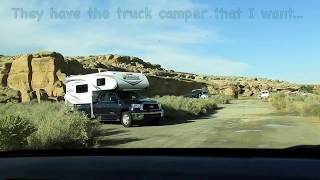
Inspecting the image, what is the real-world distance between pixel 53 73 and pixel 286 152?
63700 mm

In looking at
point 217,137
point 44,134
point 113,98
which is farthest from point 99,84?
point 44,134

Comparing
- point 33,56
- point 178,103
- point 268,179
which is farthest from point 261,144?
point 33,56

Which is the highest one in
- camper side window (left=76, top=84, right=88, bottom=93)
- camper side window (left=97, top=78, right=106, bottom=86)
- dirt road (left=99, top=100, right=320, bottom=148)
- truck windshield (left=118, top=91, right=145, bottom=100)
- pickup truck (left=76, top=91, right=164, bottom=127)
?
camper side window (left=97, top=78, right=106, bottom=86)

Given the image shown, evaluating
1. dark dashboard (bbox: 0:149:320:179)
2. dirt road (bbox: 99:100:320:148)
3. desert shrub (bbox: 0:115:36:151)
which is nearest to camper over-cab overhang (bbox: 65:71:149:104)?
dirt road (bbox: 99:100:320:148)

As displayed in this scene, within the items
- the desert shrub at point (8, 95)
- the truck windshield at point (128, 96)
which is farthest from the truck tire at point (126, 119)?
the desert shrub at point (8, 95)

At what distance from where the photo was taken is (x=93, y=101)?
30.1 m

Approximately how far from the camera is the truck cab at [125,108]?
27.4 m

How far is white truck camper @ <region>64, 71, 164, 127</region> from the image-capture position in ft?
90.4

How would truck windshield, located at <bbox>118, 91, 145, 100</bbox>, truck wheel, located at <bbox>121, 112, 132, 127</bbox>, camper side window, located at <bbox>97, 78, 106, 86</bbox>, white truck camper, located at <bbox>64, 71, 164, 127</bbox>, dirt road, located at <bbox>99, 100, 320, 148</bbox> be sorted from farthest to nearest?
camper side window, located at <bbox>97, 78, 106, 86</bbox> → truck windshield, located at <bbox>118, 91, 145, 100</bbox> → white truck camper, located at <bbox>64, 71, 164, 127</bbox> → truck wheel, located at <bbox>121, 112, 132, 127</bbox> → dirt road, located at <bbox>99, 100, 320, 148</bbox>

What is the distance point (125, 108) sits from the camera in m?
27.7

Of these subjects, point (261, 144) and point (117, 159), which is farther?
point (261, 144)

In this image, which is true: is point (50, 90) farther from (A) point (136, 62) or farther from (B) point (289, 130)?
(A) point (136, 62)

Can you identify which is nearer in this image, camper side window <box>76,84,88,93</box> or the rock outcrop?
camper side window <box>76,84,88,93</box>

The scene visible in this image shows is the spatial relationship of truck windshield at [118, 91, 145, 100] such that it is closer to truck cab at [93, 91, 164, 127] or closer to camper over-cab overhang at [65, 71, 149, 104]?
truck cab at [93, 91, 164, 127]
